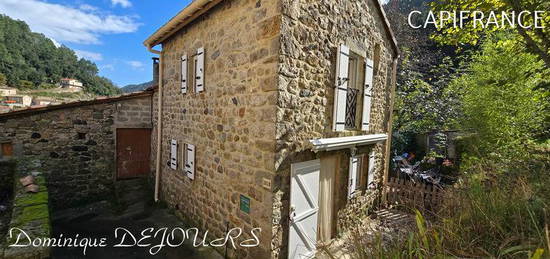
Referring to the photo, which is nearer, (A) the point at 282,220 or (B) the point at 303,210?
(A) the point at 282,220

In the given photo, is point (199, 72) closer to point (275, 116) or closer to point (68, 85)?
point (275, 116)

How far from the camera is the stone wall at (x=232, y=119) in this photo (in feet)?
11.2

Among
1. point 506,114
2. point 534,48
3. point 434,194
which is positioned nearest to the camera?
point 534,48

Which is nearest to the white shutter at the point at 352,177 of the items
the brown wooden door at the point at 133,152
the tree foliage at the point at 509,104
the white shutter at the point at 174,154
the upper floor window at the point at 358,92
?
the upper floor window at the point at 358,92

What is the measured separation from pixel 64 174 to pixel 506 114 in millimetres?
12431

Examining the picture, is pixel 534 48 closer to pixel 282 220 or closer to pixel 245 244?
pixel 282 220

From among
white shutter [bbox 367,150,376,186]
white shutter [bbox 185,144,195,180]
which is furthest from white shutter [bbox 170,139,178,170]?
white shutter [bbox 367,150,376,186]

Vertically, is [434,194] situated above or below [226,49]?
below

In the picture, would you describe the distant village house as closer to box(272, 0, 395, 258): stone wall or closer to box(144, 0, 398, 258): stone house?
box(144, 0, 398, 258): stone house

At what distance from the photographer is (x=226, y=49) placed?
4.20 meters

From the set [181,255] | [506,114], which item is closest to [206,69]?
[181,255]

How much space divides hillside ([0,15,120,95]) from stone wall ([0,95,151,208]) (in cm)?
5103

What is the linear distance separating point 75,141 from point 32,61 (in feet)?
205

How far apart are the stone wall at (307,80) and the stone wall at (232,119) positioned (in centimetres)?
16
